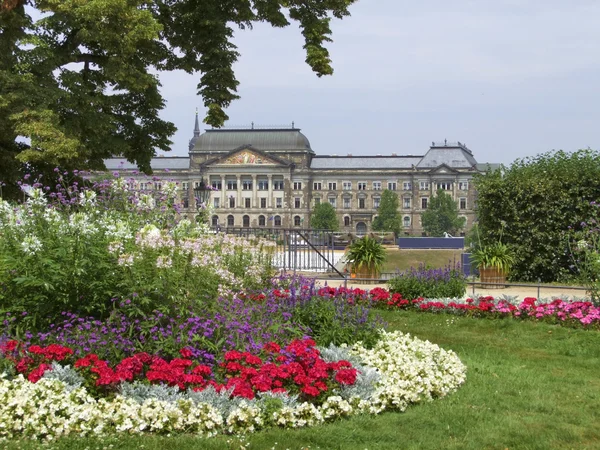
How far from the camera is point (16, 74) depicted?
40.6 feet

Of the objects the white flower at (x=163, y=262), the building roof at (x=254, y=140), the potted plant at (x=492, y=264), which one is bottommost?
the potted plant at (x=492, y=264)

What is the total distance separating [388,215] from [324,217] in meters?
7.69

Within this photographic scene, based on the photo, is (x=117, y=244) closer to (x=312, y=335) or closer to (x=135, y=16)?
(x=312, y=335)

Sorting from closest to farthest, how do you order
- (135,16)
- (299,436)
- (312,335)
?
(299,436) < (312,335) < (135,16)

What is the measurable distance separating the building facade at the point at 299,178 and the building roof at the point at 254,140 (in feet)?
0.44

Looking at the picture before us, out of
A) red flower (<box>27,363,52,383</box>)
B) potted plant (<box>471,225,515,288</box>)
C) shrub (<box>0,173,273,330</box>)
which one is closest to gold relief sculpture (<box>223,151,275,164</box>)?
potted plant (<box>471,225,515,288</box>)

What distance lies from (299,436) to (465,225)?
93702 mm

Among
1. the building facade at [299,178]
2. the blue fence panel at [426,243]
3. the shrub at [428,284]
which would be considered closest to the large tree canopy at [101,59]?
the shrub at [428,284]

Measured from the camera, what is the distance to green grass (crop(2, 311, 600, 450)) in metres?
4.49

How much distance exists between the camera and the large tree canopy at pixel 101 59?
11711 millimetres

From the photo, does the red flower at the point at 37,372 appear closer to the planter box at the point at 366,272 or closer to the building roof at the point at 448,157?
the planter box at the point at 366,272

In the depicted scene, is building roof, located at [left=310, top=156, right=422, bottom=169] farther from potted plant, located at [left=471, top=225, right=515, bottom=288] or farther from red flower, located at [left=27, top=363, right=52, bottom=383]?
red flower, located at [left=27, top=363, right=52, bottom=383]

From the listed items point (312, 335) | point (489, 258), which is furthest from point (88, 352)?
point (489, 258)

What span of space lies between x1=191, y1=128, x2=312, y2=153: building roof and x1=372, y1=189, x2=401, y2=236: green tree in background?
49.9 feet
